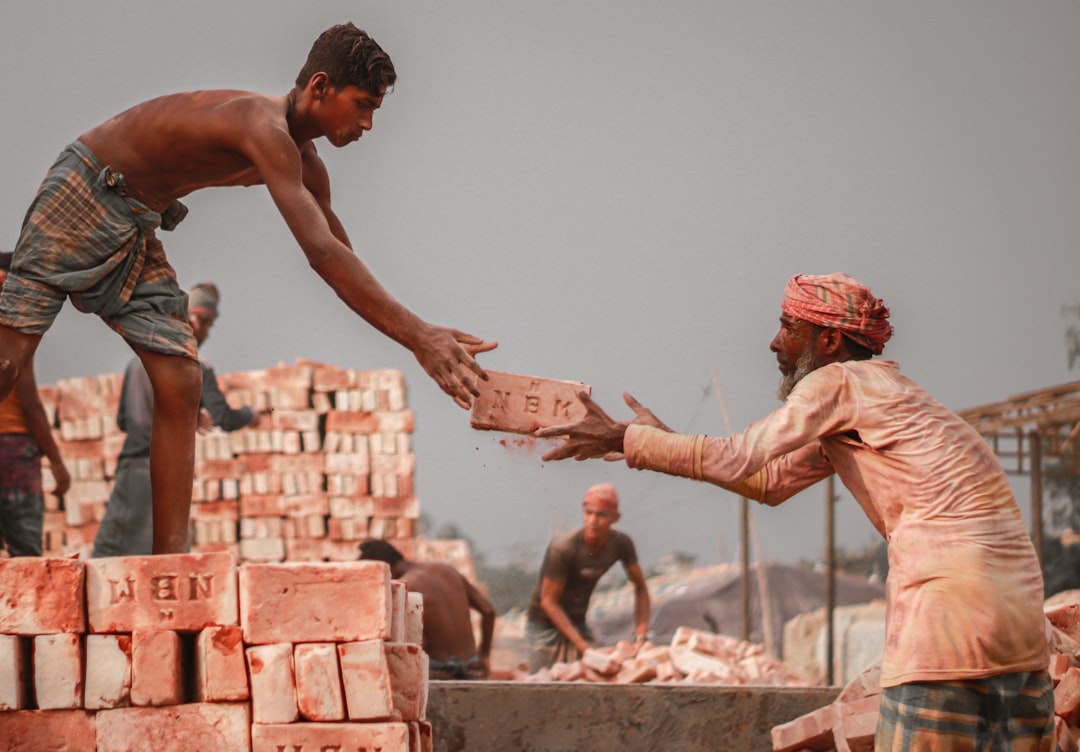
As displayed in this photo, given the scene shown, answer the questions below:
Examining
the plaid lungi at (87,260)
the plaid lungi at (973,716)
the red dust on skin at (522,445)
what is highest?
the plaid lungi at (87,260)

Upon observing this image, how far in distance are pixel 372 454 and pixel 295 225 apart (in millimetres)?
10048

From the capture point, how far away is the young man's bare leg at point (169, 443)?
399 centimetres

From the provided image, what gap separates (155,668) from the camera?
3.60m

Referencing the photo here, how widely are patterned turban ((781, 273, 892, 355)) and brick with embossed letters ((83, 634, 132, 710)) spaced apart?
1978mm

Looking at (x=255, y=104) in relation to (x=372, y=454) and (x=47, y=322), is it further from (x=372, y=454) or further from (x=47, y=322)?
(x=372, y=454)

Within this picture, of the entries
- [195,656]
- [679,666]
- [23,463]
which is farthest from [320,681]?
[679,666]

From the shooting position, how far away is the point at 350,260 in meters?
3.81

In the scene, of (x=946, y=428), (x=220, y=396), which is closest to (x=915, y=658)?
(x=946, y=428)

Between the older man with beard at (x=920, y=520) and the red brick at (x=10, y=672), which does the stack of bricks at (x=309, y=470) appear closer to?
the red brick at (x=10, y=672)

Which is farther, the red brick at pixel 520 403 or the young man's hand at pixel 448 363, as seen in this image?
the red brick at pixel 520 403

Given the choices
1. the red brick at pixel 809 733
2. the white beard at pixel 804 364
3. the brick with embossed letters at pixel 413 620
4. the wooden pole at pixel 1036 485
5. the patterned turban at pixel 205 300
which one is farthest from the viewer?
the wooden pole at pixel 1036 485

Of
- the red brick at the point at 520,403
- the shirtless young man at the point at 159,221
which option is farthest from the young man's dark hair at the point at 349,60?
the red brick at the point at 520,403

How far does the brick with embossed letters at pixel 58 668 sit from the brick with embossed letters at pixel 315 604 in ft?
1.56

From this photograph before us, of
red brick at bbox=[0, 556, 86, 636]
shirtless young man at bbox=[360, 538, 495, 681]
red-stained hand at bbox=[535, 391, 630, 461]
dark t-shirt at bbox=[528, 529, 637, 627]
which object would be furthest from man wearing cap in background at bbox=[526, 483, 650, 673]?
red brick at bbox=[0, 556, 86, 636]
